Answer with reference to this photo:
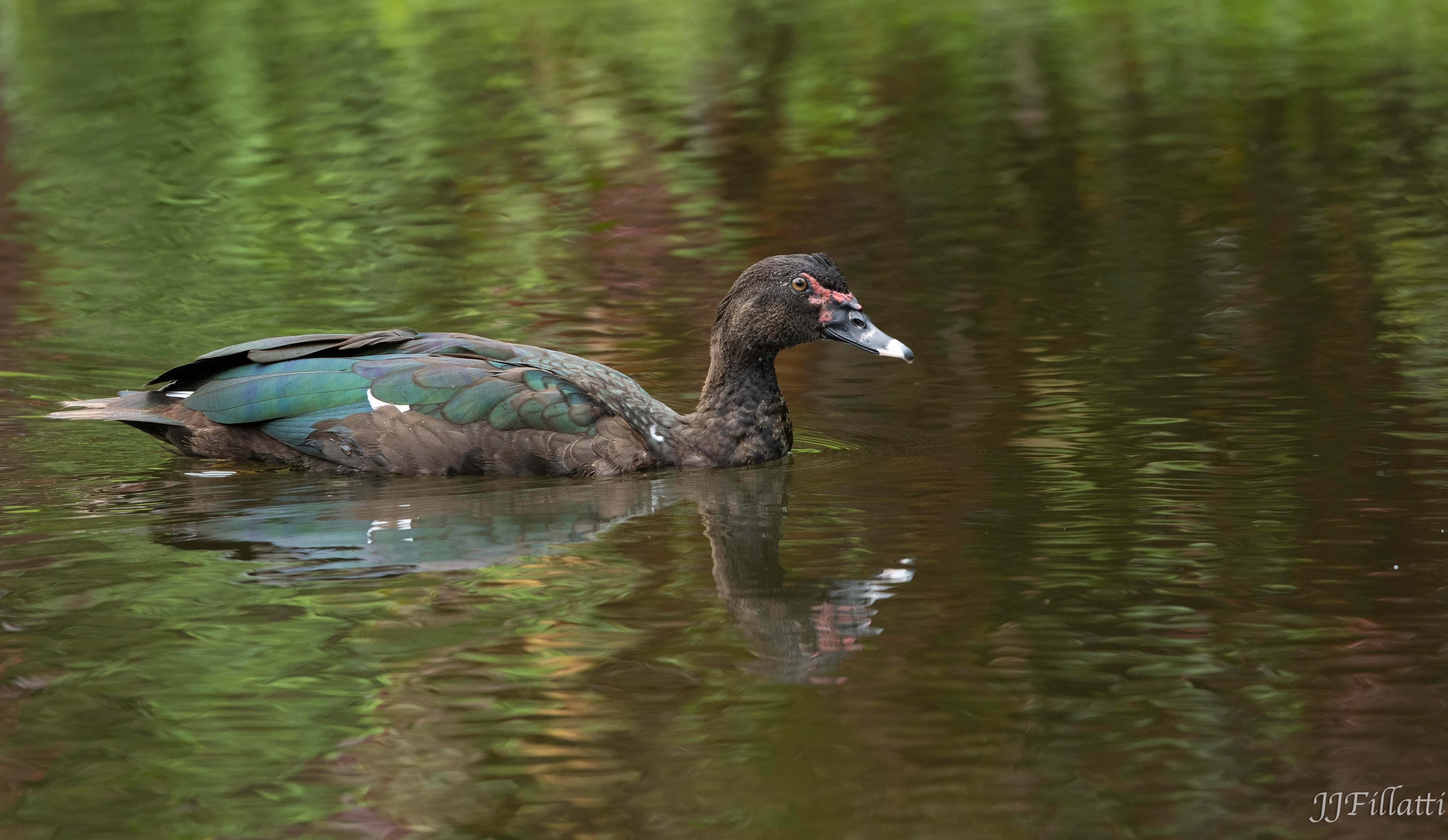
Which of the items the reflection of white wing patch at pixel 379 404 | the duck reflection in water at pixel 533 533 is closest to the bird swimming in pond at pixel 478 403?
the reflection of white wing patch at pixel 379 404

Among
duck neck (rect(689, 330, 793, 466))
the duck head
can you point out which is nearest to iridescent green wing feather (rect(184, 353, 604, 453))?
duck neck (rect(689, 330, 793, 466))

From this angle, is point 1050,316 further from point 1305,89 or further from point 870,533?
point 1305,89

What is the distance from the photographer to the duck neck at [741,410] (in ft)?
28.8

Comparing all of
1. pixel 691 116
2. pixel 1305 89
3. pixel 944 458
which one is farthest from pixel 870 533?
pixel 1305 89

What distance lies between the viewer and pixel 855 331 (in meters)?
9.00

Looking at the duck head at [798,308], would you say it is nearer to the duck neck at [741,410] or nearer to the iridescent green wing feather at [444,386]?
the duck neck at [741,410]

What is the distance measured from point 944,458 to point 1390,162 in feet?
30.3

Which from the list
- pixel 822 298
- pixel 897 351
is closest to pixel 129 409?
pixel 822 298

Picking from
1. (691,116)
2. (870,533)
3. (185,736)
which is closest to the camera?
(185,736)

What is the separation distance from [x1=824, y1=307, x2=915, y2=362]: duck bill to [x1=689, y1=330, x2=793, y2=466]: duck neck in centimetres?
32

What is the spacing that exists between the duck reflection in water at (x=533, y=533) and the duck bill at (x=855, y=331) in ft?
2.43

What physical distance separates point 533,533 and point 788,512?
1.14m

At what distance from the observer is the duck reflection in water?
20.7 ft

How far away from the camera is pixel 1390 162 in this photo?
16.0 meters
